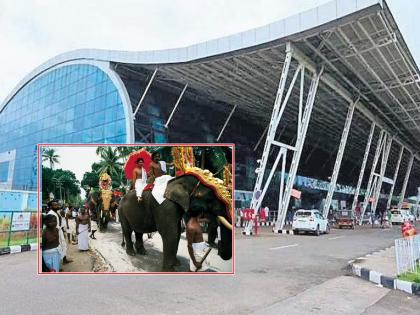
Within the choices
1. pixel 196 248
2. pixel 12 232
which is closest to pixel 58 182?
pixel 196 248

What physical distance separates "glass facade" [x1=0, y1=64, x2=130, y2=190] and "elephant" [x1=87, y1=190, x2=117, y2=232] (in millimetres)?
26578

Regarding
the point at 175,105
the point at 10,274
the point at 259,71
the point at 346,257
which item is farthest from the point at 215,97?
the point at 10,274

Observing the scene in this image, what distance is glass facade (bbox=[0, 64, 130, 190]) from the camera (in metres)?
30.5

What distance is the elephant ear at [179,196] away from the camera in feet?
10.1

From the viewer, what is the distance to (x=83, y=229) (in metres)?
3.21

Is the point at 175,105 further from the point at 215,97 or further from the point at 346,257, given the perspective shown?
the point at 346,257

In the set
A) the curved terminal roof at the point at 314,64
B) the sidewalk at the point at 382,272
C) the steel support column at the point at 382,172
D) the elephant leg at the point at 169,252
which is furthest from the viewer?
the steel support column at the point at 382,172

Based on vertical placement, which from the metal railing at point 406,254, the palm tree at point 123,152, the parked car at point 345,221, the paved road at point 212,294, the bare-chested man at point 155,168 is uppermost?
the palm tree at point 123,152

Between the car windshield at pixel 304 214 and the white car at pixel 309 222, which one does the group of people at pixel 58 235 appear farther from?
the car windshield at pixel 304 214

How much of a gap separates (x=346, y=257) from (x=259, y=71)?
56.1 feet

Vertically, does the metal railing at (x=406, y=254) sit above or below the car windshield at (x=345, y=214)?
below

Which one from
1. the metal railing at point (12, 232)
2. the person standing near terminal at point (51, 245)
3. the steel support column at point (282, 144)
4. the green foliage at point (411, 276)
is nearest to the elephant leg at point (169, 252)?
the person standing near terminal at point (51, 245)

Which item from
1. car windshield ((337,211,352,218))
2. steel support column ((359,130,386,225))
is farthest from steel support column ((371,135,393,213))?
car windshield ((337,211,352,218))

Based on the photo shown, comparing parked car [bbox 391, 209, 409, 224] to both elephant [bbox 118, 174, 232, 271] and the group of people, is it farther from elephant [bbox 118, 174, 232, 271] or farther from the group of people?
the group of people
